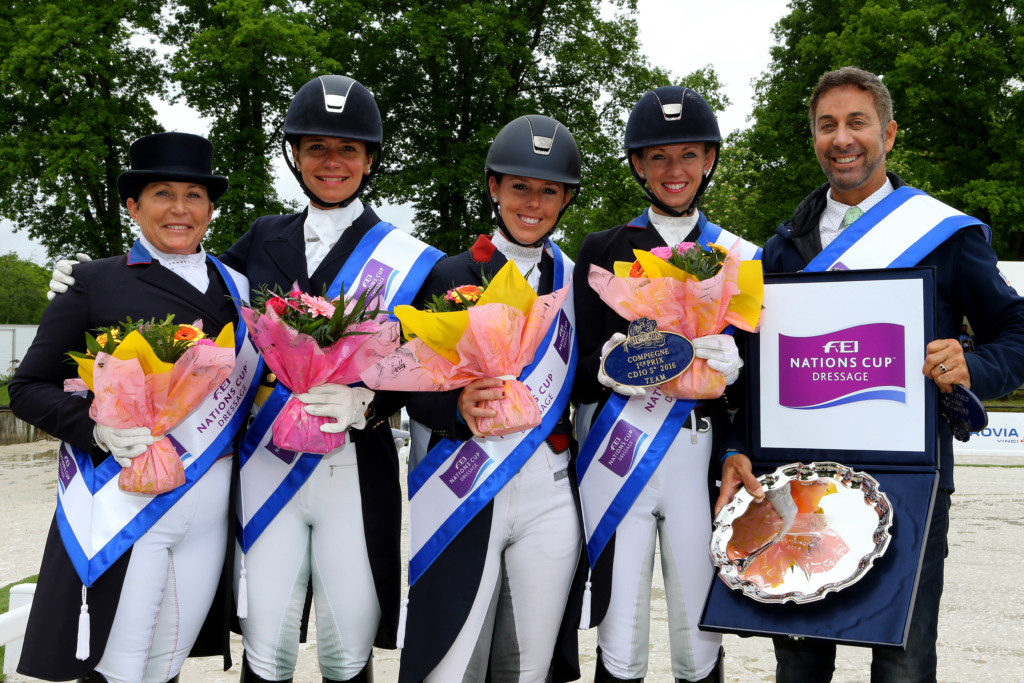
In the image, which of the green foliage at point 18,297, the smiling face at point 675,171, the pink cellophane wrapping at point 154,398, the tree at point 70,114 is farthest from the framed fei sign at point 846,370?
the green foliage at point 18,297

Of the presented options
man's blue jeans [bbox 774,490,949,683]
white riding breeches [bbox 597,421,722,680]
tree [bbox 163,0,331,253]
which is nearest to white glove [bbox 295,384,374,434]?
white riding breeches [bbox 597,421,722,680]

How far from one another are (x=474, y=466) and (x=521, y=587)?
0.45 meters

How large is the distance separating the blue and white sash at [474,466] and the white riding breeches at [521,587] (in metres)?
0.07

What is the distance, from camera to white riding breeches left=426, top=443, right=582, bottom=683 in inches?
111

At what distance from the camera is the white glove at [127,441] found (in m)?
2.62

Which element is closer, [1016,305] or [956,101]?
[1016,305]

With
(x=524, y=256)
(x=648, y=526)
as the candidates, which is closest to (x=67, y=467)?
(x=524, y=256)

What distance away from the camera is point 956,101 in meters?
20.8

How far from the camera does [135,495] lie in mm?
2799

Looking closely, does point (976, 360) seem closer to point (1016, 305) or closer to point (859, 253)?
point (1016, 305)

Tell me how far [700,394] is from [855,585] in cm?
72

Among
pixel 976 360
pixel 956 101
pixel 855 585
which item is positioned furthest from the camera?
pixel 956 101

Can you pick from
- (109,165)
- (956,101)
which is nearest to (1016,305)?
(109,165)

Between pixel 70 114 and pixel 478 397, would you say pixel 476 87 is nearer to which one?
pixel 70 114
